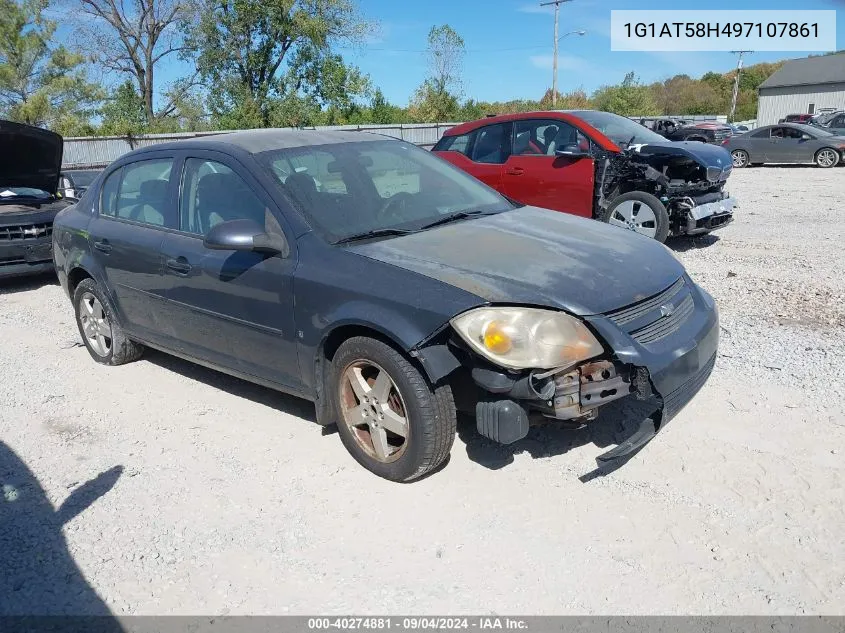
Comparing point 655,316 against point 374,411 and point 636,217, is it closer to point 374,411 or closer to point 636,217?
point 374,411

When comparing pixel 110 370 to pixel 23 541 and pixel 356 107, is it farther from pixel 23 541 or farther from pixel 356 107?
pixel 356 107

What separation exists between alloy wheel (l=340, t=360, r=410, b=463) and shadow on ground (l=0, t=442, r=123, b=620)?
1324 mm

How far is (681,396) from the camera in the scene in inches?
125

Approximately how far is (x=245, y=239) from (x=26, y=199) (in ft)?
19.6

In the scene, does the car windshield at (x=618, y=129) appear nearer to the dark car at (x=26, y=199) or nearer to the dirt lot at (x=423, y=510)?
the dirt lot at (x=423, y=510)

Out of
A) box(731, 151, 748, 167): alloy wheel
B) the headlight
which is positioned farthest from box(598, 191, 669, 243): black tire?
box(731, 151, 748, 167): alloy wheel

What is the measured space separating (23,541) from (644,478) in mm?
2936

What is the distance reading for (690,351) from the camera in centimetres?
321

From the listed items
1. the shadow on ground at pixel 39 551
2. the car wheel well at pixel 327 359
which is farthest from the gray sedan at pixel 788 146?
the shadow on ground at pixel 39 551

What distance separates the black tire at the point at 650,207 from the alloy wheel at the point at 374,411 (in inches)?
205

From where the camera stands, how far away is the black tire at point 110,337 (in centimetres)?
508

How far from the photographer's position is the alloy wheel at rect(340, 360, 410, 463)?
332 cm

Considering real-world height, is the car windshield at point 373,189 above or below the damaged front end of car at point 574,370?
above

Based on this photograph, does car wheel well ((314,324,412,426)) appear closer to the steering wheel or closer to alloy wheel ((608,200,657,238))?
the steering wheel
